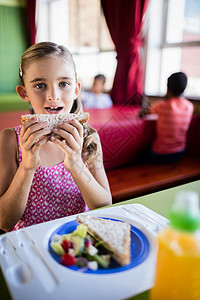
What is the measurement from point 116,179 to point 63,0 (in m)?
6.00

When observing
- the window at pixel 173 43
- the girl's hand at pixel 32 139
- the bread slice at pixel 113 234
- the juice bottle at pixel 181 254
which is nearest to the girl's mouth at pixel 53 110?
the girl's hand at pixel 32 139

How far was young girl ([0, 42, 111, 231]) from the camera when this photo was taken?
3.16ft

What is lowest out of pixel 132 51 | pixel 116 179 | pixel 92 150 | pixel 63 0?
pixel 116 179

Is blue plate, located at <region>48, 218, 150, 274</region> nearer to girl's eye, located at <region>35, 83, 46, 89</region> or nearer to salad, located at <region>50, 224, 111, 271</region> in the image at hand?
salad, located at <region>50, 224, 111, 271</region>

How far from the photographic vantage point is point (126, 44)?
12.7ft

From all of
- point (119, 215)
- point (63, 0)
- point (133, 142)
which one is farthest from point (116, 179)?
point (63, 0)

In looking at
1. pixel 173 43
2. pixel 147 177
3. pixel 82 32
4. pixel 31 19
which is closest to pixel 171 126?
pixel 147 177

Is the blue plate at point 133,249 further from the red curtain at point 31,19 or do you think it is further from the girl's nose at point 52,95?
the red curtain at point 31,19

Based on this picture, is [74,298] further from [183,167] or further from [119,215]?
[183,167]

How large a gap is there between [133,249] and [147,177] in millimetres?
1604

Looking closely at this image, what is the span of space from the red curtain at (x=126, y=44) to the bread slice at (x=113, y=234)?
3145mm

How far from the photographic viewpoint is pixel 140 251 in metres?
0.70

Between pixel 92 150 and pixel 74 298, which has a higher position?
pixel 92 150

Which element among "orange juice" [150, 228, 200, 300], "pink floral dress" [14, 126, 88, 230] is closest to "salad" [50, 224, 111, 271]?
"orange juice" [150, 228, 200, 300]
